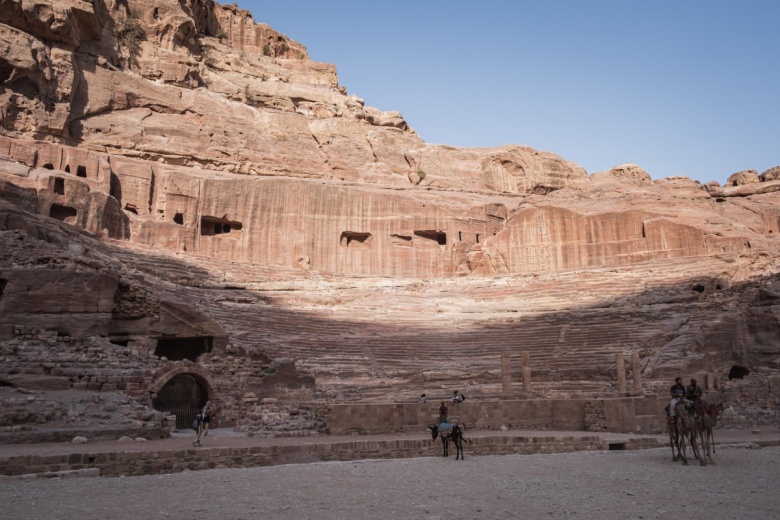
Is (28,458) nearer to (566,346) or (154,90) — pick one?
(566,346)

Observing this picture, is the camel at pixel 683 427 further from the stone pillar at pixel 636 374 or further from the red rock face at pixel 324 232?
the red rock face at pixel 324 232

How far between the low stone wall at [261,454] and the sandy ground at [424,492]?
2.13ft

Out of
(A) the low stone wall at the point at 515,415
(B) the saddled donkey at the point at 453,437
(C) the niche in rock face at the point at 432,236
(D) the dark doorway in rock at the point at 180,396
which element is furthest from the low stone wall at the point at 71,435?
(C) the niche in rock face at the point at 432,236

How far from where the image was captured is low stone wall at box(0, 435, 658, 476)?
8.49 meters

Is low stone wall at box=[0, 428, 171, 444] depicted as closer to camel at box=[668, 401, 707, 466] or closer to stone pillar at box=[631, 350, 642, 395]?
camel at box=[668, 401, 707, 466]

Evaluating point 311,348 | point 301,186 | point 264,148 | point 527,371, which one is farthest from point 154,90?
point 527,371

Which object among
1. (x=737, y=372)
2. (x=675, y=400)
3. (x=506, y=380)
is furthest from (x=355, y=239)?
(x=675, y=400)

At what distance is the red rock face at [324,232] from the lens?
20125 mm

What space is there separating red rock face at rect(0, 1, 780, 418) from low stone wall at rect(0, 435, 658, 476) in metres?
5.10

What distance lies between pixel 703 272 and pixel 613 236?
8.01m

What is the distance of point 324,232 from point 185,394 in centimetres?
2060

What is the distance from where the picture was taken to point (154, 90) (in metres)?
42.3

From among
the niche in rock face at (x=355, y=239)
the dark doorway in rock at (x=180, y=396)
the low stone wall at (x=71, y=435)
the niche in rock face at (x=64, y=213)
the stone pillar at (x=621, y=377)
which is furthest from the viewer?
the niche in rock face at (x=355, y=239)

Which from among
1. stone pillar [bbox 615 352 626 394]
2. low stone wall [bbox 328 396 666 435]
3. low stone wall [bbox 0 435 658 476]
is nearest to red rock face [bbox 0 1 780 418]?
stone pillar [bbox 615 352 626 394]
